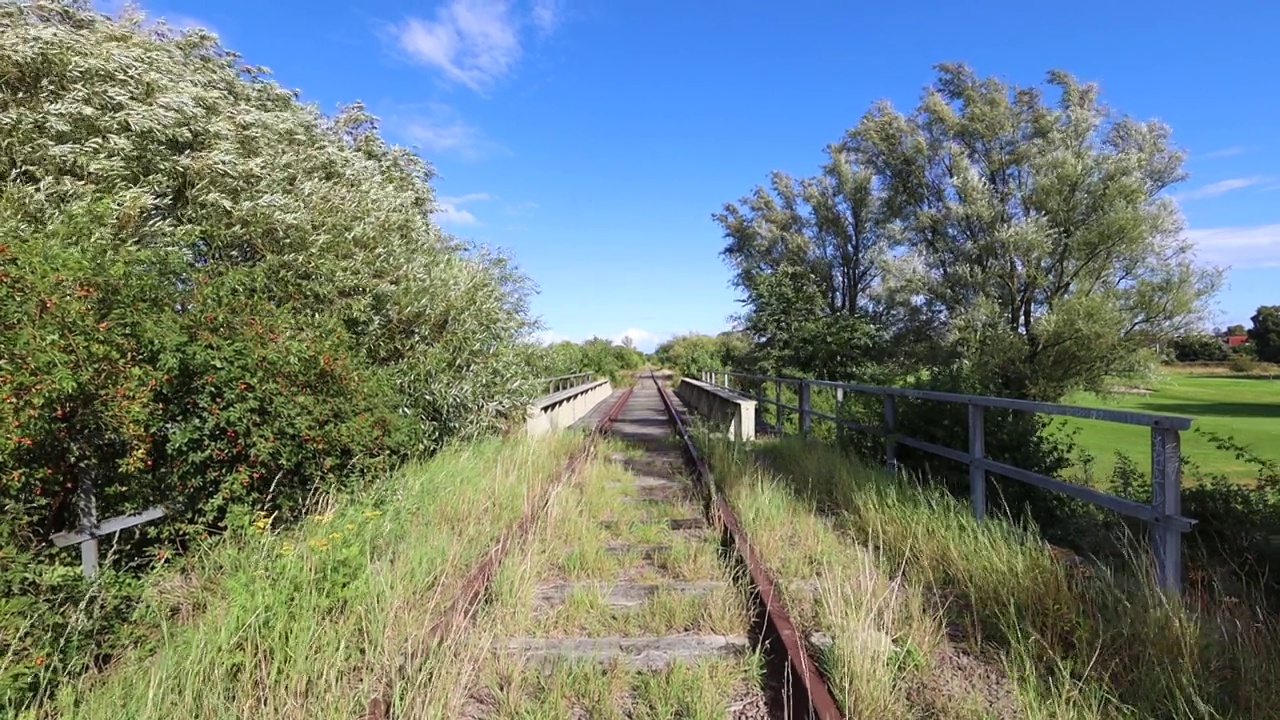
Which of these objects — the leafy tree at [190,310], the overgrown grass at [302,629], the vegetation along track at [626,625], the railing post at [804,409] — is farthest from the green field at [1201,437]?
the leafy tree at [190,310]

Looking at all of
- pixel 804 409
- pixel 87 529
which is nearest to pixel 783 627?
pixel 87 529

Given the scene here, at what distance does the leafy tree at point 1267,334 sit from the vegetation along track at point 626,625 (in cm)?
10854

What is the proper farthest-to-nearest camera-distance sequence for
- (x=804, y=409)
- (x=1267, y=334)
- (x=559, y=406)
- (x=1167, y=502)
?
(x=1267, y=334) < (x=559, y=406) < (x=804, y=409) < (x=1167, y=502)

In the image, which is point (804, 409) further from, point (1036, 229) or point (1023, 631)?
point (1036, 229)

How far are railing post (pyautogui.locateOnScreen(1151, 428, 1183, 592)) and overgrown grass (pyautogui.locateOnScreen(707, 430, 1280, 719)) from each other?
4.8 inches

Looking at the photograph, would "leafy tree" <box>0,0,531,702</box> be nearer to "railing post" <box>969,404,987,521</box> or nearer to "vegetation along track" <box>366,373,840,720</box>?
"vegetation along track" <box>366,373,840,720</box>

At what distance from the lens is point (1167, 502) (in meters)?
3.20

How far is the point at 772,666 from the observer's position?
10.6ft

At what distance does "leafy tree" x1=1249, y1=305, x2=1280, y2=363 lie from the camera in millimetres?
82062

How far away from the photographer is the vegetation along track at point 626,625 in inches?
116

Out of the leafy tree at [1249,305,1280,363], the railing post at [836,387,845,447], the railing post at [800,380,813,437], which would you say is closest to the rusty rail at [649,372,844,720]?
the railing post at [836,387,845,447]

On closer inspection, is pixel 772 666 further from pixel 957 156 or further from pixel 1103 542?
pixel 957 156

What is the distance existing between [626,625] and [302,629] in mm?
1676

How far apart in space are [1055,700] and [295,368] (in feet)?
17.9
